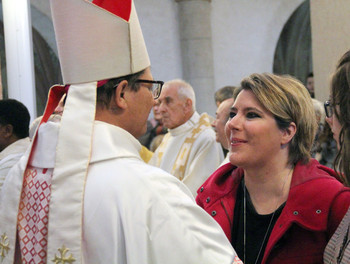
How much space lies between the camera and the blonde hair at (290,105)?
104 inches

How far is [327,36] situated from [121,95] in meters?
3.20

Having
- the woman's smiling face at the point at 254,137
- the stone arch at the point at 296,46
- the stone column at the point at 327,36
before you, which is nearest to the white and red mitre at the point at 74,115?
the woman's smiling face at the point at 254,137

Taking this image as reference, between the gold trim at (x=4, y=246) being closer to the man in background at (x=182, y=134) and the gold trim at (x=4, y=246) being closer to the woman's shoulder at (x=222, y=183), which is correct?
the woman's shoulder at (x=222, y=183)

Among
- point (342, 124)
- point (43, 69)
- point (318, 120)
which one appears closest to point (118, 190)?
point (342, 124)

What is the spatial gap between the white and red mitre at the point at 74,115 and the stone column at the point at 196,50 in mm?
8007

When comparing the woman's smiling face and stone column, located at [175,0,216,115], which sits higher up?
stone column, located at [175,0,216,115]

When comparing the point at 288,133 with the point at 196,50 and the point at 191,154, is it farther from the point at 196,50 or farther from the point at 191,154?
the point at 196,50

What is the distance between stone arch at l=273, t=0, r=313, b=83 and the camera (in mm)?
11406

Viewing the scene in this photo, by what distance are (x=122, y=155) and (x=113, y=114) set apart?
6.8 inches

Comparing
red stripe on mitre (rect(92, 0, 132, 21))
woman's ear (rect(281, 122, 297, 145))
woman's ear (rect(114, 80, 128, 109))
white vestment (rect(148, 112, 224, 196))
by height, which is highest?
red stripe on mitre (rect(92, 0, 132, 21))

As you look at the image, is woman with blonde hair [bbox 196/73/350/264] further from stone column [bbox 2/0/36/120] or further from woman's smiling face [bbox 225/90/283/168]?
stone column [bbox 2/0/36/120]

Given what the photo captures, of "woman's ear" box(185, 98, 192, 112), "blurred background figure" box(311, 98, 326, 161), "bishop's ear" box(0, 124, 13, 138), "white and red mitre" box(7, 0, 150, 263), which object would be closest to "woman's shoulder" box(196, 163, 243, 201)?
"white and red mitre" box(7, 0, 150, 263)

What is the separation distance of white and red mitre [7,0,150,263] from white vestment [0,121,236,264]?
0.02 metres

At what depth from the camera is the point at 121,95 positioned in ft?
6.02
